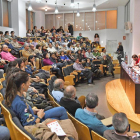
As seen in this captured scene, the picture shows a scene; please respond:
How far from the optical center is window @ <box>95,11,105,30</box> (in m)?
15.6

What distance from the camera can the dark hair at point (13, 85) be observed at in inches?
83.1

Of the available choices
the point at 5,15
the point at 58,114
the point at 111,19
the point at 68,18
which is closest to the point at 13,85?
the point at 58,114

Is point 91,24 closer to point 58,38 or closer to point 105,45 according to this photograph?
point 105,45

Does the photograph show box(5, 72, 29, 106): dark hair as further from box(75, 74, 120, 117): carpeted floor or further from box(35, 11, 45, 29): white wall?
box(35, 11, 45, 29): white wall

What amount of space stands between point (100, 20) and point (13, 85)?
47.4 ft

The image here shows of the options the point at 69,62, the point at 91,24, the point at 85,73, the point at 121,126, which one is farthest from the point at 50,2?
the point at 121,126

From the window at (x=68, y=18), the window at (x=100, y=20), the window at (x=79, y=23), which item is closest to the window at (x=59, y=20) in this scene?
the window at (x=68, y=18)

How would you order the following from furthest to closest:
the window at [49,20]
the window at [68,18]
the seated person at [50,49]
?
the window at [49,20], the window at [68,18], the seated person at [50,49]

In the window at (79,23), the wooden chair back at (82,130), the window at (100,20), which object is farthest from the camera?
the window at (79,23)

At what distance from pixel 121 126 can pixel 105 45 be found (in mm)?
12612

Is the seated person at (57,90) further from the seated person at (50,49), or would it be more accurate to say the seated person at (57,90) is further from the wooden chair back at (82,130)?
the seated person at (50,49)

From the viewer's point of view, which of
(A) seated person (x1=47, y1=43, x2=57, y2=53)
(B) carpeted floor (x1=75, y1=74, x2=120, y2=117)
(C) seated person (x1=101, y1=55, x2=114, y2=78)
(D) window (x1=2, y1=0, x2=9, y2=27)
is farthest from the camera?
(D) window (x1=2, y1=0, x2=9, y2=27)

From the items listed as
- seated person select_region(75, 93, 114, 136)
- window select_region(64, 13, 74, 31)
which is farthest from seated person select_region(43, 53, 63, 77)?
window select_region(64, 13, 74, 31)

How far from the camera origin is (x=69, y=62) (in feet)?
26.8
